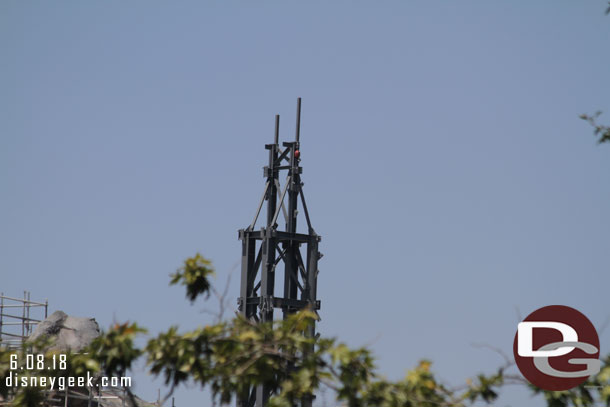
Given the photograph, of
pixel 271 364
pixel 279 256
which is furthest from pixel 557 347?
pixel 279 256

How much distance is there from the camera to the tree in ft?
37.6

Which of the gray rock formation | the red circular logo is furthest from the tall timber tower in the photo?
the red circular logo

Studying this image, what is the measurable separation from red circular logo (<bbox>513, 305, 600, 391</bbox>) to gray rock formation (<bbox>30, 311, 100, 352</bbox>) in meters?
25.5

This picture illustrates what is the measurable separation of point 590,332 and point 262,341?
3.83 metres

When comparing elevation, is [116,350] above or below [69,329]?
below

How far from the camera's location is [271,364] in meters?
12.0

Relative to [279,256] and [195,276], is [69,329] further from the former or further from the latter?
[195,276]

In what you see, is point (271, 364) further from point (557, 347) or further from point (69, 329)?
point (69, 329)

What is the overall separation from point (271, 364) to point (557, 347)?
3478 mm

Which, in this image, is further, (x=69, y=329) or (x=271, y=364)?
(x=69, y=329)

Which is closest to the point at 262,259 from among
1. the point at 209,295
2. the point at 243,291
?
the point at 243,291

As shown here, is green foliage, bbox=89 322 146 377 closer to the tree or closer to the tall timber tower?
the tree

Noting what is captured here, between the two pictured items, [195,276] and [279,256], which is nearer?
[195,276]

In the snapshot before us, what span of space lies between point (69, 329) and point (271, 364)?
2636cm
